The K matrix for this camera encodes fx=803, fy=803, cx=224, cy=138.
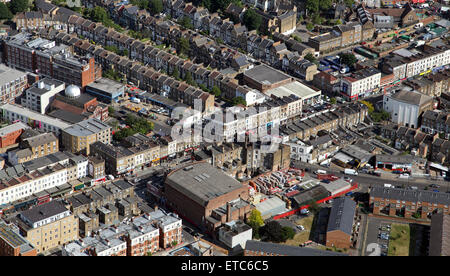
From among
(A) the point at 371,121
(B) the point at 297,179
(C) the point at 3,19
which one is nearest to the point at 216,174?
(B) the point at 297,179

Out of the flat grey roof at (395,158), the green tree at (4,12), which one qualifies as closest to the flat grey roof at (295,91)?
the flat grey roof at (395,158)

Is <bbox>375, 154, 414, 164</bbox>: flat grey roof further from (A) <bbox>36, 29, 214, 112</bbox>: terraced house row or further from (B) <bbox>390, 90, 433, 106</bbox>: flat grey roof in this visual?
(A) <bbox>36, 29, 214, 112</bbox>: terraced house row

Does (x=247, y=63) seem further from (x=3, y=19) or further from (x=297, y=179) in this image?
(x=3, y=19)

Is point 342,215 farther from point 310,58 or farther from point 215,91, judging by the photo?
point 310,58

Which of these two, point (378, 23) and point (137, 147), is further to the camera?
point (378, 23)

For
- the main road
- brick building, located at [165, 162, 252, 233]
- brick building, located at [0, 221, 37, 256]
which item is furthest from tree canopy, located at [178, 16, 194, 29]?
brick building, located at [0, 221, 37, 256]

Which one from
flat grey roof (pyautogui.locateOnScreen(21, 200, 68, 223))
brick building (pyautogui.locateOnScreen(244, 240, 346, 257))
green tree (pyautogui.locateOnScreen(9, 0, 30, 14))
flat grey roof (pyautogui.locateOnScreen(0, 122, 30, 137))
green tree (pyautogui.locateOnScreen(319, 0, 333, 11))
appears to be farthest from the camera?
green tree (pyautogui.locateOnScreen(319, 0, 333, 11))

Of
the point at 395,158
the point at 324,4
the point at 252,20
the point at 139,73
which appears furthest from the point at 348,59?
the point at 139,73
